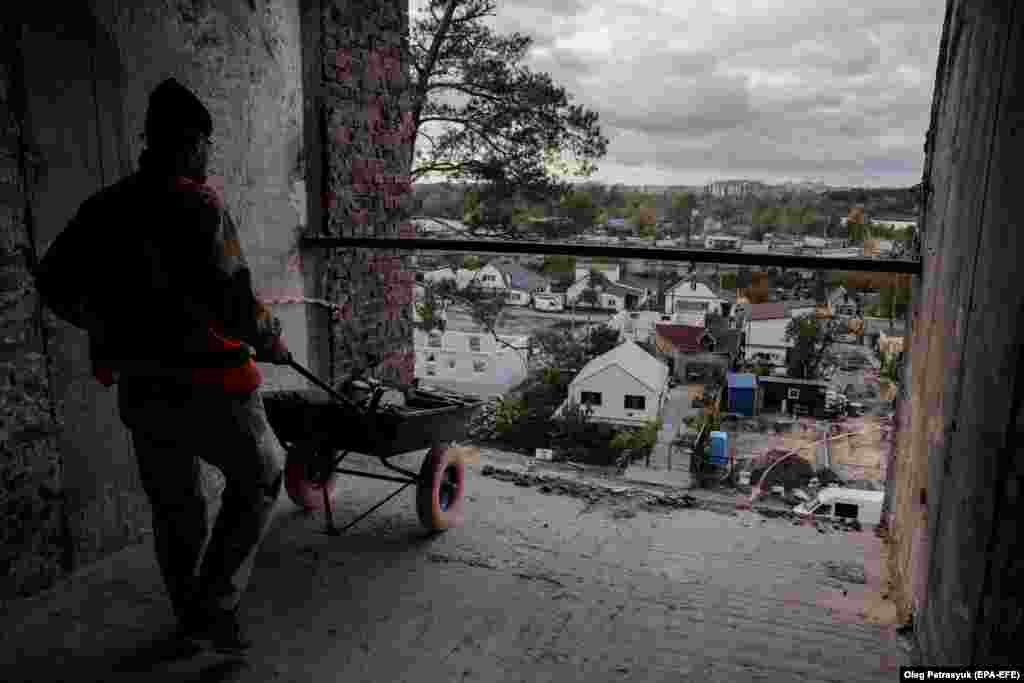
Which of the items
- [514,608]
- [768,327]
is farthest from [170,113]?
[768,327]

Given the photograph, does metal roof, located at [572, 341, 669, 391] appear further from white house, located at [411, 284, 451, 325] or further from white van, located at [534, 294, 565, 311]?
white house, located at [411, 284, 451, 325]

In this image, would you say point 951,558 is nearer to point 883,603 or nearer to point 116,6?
point 883,603

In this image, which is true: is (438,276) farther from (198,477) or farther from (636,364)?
(198,477)

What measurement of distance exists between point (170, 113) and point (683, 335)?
8.75ft

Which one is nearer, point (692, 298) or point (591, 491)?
point (692, 298)

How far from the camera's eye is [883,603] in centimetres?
272

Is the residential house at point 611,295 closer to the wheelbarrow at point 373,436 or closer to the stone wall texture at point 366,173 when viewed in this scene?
the wheelbarrow at point 373,436

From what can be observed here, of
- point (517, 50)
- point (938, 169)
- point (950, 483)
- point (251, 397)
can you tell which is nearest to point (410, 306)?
point (251, 397)

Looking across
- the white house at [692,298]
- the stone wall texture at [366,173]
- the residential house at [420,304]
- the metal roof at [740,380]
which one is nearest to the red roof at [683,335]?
the white house at [692,298]

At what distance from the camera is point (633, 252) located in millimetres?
3248

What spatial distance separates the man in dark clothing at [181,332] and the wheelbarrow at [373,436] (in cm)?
52

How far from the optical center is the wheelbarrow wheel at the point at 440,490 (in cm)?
317

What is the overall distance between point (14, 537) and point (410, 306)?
281 cm

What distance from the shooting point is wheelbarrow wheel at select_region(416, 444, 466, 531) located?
3.17 meters
